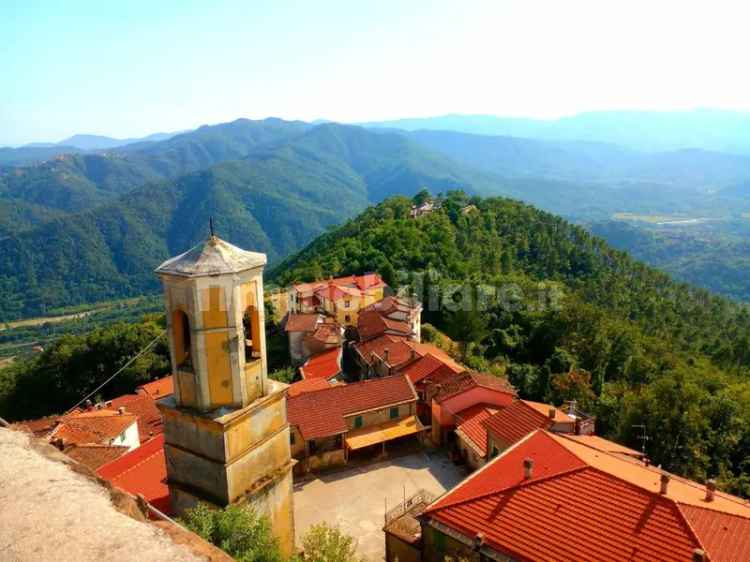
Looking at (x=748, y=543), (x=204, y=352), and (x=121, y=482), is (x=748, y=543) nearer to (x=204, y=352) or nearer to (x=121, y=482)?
(x=204, y=352)

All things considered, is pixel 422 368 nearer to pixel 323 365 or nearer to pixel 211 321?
pixel 323 365

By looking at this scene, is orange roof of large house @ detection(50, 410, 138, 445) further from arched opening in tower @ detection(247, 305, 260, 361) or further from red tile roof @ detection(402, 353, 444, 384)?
arched opening in tower @ detection(247, 305, 260, 361)

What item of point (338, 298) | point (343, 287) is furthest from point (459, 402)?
point (343, 287)

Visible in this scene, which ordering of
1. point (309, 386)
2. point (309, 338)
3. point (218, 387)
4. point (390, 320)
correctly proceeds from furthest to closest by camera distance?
point (390, 320)
point (309, 338)
point (309, 386)
point (218, 387)

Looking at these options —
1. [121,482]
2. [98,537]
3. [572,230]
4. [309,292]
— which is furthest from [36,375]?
[572,230]

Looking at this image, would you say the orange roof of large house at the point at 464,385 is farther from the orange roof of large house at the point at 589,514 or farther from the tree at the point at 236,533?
the tree at the point at 236,533

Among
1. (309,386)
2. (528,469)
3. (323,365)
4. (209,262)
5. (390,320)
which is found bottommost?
(323,365)

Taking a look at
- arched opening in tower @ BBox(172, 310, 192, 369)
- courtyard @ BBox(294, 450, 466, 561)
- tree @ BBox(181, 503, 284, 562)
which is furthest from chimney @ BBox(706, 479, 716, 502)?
arched opening in tower @ BBox(172, 310, 192, 369)
